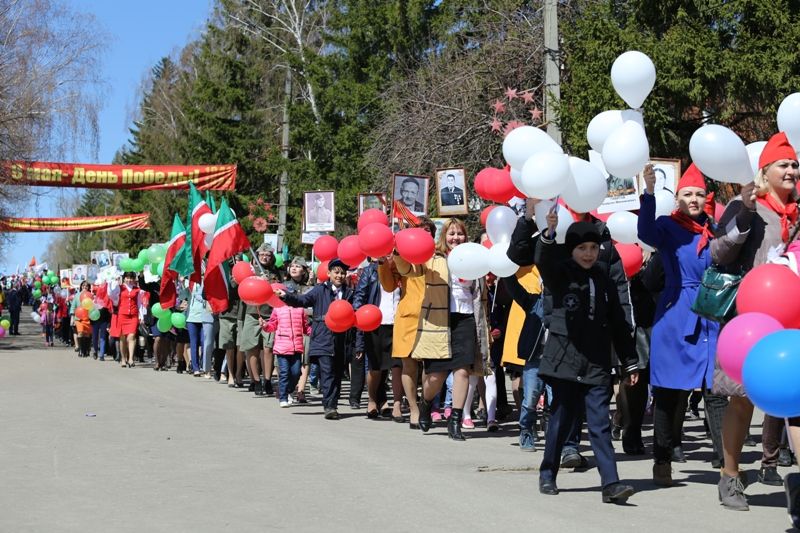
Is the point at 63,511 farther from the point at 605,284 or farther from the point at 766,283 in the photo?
the point at 766,283

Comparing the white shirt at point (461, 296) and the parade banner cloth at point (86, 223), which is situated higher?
the parade banner cloth at point (86, 223)

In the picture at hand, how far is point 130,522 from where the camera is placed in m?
6.75

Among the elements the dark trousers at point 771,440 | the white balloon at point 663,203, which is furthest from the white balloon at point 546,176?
the dark trousers at point 771,440

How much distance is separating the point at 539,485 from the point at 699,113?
47.5ft

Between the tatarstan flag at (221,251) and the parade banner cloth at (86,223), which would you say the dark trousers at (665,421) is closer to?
the tatarstan flag at (221,251)

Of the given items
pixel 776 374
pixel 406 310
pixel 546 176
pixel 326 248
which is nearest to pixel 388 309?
pixel 326 248

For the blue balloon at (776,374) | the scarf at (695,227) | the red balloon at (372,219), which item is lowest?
the blue balloon at (776,374)

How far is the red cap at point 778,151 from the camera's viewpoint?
23.5 ft

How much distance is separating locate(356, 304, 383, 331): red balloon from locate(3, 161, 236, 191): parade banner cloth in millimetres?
25804

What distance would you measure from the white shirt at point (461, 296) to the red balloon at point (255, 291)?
2227 millimetres

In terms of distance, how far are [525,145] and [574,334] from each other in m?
1.37

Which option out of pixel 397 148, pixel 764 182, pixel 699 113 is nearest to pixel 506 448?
pixel 764 182

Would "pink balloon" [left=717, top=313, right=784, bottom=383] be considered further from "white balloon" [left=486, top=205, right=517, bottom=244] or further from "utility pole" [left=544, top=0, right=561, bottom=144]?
"utility pole" [left=544, top=0, right=561, bottom=144]

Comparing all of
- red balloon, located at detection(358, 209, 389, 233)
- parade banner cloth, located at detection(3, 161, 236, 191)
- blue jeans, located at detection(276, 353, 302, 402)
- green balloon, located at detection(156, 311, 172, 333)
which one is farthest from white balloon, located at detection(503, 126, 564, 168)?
parade banner cloth, located at detection(3, 161, 236, 191)
